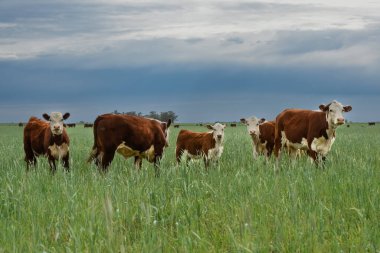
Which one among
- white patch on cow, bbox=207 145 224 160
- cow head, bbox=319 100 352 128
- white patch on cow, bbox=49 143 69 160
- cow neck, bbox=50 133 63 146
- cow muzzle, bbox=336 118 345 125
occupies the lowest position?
white patch on cow, bbox=207 145 224 160

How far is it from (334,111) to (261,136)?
15.4ft

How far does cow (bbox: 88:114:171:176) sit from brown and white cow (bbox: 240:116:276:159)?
170 inches

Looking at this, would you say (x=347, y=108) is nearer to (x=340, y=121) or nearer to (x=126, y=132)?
(x=340, y=121)

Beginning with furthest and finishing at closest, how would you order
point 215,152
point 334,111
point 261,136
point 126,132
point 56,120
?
point 261,136 < point 215,152 < point 334,111 < point 126,132 < point 56,120

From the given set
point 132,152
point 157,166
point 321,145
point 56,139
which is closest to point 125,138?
point 132,152

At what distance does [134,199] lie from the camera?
21.7ft

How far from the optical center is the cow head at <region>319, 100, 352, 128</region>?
1235 cm

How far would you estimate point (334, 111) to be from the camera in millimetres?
12516

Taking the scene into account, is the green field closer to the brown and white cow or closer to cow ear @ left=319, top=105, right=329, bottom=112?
cow ear @ left=319, top=105, right=329, bottom=112

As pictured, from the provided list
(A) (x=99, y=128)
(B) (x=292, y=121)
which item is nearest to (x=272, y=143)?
(B) (x=292, y=121)

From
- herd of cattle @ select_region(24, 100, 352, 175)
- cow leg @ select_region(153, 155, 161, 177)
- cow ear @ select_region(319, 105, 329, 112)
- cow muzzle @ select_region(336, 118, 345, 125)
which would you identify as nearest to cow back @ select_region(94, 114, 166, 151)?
herd of cattle @ select_region(24, 100, 352, 175)

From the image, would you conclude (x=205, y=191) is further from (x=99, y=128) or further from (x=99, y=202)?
(x=99, y=128)

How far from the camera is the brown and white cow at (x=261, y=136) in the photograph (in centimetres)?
1686

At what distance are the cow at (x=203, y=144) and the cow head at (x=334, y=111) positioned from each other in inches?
126
